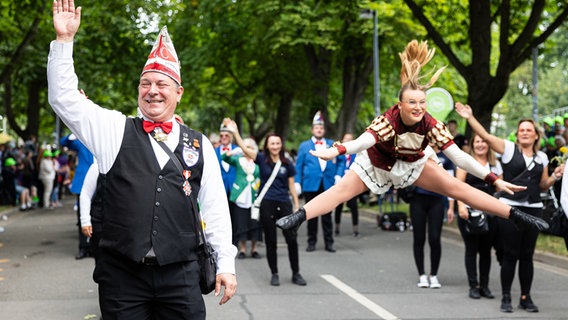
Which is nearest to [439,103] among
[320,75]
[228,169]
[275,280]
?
[228,169]

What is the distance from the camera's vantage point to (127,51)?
1062 inches

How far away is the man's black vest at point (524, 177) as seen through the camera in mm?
7926

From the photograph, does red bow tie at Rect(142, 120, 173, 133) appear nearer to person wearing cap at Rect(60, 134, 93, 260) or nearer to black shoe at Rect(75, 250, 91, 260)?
person wearing cap at Rect(60, 134, 93, 260)

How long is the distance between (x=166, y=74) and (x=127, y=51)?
2385 centimetres

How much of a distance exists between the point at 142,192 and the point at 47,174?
71.6 ft

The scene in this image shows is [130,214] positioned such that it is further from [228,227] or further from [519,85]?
[519,85]

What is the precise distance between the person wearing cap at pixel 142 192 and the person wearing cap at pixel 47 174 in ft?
68.7

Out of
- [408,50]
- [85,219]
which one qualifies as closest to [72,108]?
[408,50]

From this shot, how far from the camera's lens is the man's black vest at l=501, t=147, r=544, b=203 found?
Result: 7.93m

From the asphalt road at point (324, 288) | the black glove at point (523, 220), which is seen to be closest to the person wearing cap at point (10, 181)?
the asphalt road at point (324, 288)

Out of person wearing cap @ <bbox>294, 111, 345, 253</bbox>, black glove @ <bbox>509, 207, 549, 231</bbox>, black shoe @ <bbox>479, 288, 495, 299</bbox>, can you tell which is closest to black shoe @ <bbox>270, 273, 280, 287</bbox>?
black shoe @ <bbox>479, 288, 495, 299</bbox>

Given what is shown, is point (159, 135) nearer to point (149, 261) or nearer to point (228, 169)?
point (149, 261)

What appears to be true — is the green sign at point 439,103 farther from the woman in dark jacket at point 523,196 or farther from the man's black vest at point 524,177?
the man's black vest at point 524,177

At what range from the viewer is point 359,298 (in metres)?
8.66
